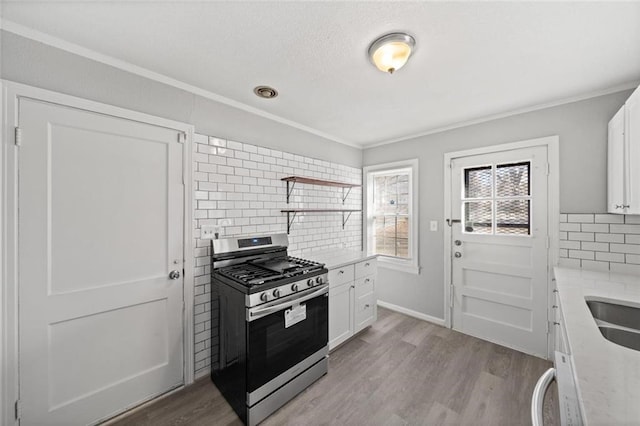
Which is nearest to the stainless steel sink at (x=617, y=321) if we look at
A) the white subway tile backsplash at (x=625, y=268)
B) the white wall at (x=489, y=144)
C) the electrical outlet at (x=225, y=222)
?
the white subway tile backsplash at (x=625, y=268)

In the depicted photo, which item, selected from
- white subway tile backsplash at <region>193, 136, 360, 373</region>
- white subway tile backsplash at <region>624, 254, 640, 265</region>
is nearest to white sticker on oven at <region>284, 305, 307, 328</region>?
white subway tile backsplash at <region>193, 136, 360, 373</region>

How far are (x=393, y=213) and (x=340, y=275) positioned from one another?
58.4 inches

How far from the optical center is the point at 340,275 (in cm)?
254

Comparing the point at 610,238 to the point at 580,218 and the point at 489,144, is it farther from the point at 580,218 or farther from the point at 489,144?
the point at 489,144

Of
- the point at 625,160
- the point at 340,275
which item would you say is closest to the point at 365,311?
the point at 340,275

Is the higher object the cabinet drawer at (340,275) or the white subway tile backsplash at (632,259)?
the white subway tile backsplash at (632,259)

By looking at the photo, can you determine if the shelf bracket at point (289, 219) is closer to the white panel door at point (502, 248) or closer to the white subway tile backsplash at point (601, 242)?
the white panel door at point (502, 248)

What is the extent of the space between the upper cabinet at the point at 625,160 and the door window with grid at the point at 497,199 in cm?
57

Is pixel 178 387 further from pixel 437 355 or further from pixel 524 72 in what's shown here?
pixel 524 72

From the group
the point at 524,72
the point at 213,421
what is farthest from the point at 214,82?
the point at 213,421

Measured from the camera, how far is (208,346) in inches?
85.7

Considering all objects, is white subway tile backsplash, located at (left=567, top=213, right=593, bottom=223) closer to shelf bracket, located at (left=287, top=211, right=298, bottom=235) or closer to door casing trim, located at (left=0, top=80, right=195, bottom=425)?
shelf bracket, located at (left=287, top=211, right=298, bottom=235)

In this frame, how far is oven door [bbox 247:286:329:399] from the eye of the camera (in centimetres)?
168

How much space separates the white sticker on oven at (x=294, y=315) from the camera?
6.10 feet
